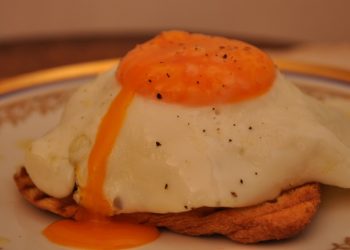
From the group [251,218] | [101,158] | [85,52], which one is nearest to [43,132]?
[101,158]

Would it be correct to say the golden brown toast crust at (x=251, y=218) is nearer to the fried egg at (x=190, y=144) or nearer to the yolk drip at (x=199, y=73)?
the fried egg at (x=190, y=144)

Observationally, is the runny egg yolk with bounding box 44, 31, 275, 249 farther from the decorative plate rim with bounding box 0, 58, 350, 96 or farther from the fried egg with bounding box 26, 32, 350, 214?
the decorative plate rim with bounding box 0, 58, 350, 96

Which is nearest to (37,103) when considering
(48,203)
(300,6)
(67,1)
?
(48,203)

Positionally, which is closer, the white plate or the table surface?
the white plate

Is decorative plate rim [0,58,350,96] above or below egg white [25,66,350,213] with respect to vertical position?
above

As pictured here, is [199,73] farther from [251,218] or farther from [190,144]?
[251,218]

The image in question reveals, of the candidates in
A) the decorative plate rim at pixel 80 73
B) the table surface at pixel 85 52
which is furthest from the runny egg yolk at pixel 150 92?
the table surface at pixel 85 52

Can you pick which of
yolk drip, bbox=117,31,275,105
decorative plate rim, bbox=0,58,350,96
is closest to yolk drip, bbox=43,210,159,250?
yolk drip, bbox=117,31,275,105

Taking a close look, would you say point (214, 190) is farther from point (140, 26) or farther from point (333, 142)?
point (140, 26)

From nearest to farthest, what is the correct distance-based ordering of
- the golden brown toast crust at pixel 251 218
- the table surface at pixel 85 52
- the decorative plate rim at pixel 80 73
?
the golden brown toast crust at pixel 251 218
the decorative plate rim at pixel 80 73
the table surface at pixel 85 52
